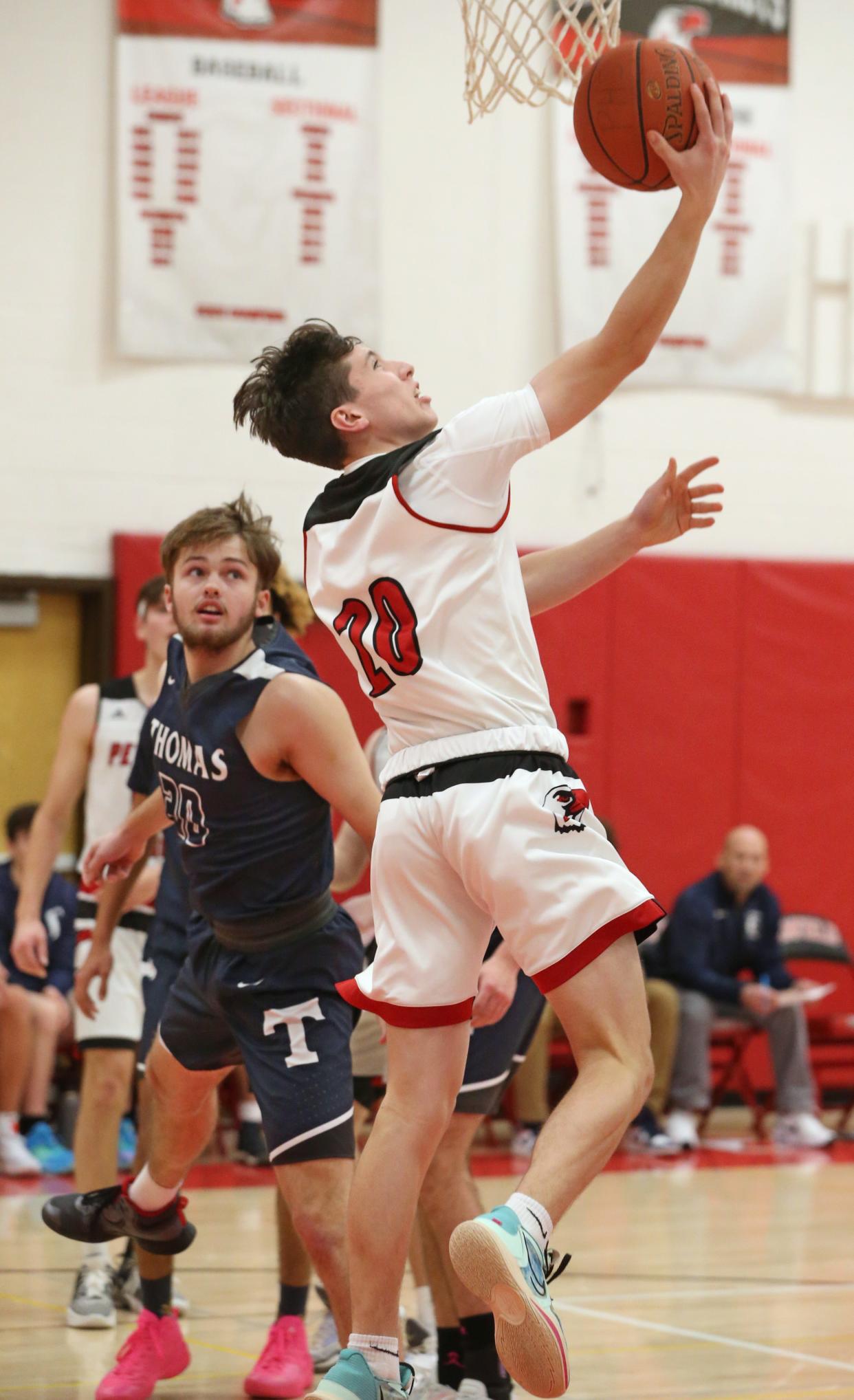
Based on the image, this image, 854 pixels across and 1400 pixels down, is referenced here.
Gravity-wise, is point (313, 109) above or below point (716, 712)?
above

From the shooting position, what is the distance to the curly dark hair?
3475mm

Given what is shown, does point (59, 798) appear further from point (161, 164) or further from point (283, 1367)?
point (161, 164)

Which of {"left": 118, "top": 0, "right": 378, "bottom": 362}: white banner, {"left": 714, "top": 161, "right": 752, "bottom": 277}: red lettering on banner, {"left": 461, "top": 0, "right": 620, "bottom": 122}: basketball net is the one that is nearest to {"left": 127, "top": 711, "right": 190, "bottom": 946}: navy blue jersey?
{"left": 461, "top": 0, "right": 620, "bottom": 122}: basketball net

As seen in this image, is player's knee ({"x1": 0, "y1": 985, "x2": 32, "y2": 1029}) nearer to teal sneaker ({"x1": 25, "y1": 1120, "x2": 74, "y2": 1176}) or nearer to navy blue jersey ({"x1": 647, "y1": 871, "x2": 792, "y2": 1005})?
teal sneaker ({"x1": 25, "y1": 1120, "x2": 74, "y2": 1176})

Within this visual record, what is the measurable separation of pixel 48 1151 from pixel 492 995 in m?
5.09

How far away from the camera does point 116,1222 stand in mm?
4270

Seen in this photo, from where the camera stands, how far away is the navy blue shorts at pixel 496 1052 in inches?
170

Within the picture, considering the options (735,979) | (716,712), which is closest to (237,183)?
(716,712)

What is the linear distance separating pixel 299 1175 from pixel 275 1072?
218 mm

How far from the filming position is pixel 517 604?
3.32 m

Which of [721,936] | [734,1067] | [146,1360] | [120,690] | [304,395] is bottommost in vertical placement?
[734,1067]

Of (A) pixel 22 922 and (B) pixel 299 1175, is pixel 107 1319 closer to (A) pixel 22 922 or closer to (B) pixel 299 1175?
(A) pixel 22 922

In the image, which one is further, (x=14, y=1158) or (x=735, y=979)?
(x=735, y=979)

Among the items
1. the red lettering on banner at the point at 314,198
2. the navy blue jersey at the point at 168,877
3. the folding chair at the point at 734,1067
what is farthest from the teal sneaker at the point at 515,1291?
the red lettering on banner at the point at 314,198
